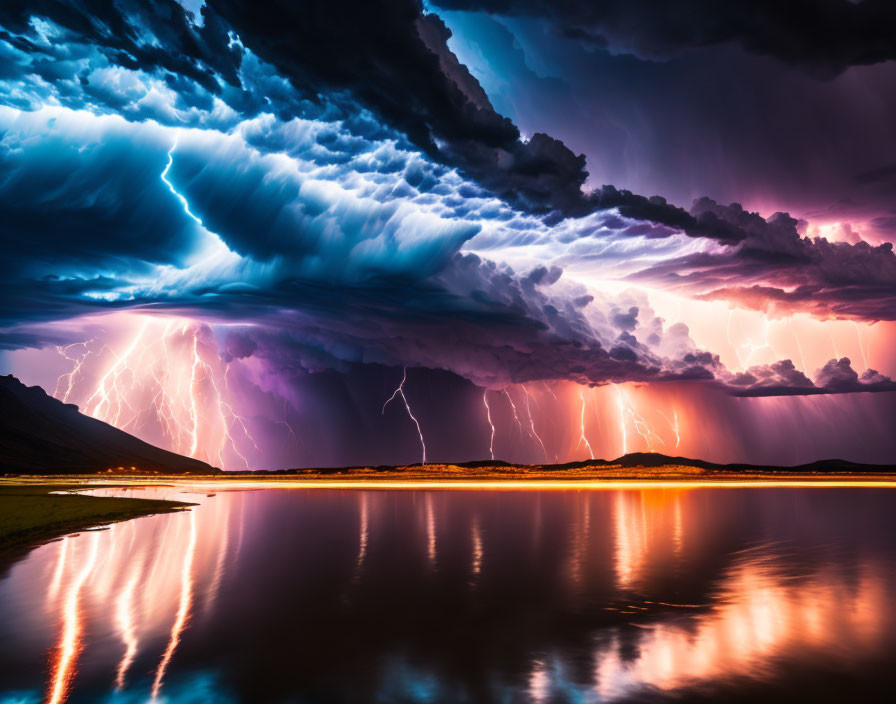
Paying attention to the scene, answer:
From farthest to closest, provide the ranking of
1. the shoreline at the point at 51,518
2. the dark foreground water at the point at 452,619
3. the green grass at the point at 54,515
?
the green grass at the point at 54,515 → the shoreline at the point at 51,518 → the dark foreground water at the point at 452,619

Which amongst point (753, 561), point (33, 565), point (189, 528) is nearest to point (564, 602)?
point (753, 561)

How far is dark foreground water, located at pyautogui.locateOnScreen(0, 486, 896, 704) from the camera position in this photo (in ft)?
40.1

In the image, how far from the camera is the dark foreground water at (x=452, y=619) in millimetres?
12227

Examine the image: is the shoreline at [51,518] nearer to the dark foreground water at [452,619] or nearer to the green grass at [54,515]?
the green grass at [54,515]

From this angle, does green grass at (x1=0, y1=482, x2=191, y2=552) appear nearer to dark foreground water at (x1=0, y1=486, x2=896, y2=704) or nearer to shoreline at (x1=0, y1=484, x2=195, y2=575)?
shoreline at (x1=0, y1=484, x2=195, y2=575)

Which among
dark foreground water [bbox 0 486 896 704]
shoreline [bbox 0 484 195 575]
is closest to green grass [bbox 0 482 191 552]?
shoreline [bbox 0 484 195 575]

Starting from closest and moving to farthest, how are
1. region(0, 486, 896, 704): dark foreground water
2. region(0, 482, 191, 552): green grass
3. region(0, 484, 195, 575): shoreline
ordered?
region(0, 486, 896, 704): dark foreground water
region(0, 484, 195, 575): shoreline
region(0, 482, 191, 552): green grass

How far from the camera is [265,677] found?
12695 millimetres

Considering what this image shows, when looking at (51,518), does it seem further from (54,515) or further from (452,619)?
(452,619)

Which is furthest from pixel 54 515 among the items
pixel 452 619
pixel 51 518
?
pixel 452 619

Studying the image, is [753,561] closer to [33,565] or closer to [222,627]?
[222,627]

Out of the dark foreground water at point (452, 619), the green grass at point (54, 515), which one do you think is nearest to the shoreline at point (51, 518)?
the green grass at point (54, 515)

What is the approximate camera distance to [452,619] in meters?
17.5

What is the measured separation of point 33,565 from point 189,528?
14.3 meters
